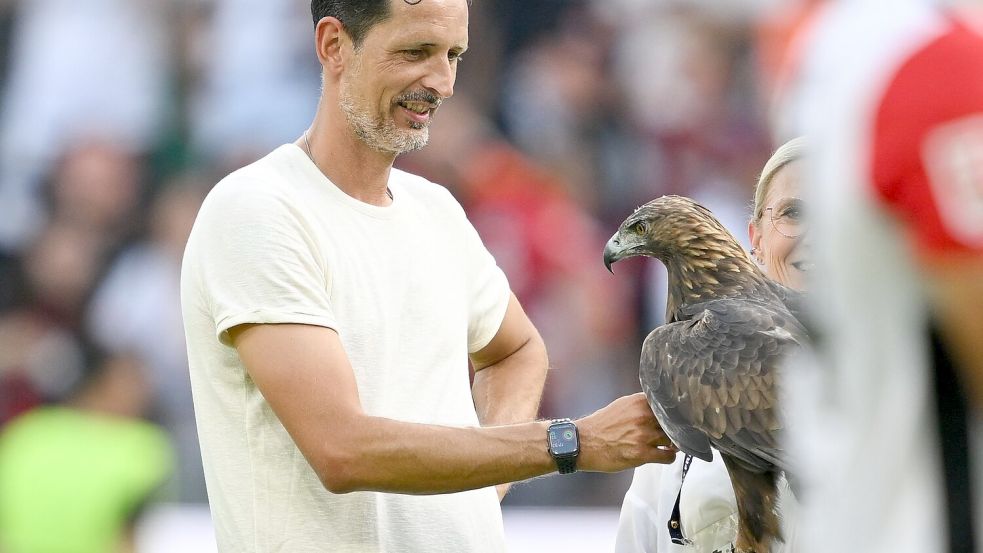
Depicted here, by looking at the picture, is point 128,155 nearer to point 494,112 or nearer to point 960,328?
point 494,112

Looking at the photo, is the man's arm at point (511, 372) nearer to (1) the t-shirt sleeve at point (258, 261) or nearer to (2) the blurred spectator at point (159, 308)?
(1) the t-shirt sleeve at point (258, 261)

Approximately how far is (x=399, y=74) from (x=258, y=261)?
1.91ft

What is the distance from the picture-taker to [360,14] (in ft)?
9.32

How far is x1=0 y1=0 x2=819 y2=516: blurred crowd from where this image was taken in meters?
6.70

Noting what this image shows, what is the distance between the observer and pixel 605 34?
7590 millimetres

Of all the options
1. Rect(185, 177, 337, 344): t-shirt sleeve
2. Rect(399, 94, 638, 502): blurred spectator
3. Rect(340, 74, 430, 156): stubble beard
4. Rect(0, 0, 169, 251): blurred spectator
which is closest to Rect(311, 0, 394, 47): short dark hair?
Rect(340, 74, 430, 156): stubble beard

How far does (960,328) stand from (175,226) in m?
6.42

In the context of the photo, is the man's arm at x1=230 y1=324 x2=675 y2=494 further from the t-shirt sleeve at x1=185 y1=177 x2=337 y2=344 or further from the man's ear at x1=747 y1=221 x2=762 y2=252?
the man's ear at x1=747 y1=221 x2=762 y2=252

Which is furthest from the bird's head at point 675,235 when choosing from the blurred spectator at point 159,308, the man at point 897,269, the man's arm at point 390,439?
the blurred spectator at point 159,308

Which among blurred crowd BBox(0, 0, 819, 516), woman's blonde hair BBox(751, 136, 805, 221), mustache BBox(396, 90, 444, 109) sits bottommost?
woman's blonde hair BBox(751, 136, 805, 221)

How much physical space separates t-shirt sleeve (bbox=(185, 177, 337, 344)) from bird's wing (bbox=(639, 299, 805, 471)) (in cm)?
65

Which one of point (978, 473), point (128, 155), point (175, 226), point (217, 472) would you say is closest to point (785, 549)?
point (217, 472)

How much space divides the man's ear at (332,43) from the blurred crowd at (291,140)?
3.76m

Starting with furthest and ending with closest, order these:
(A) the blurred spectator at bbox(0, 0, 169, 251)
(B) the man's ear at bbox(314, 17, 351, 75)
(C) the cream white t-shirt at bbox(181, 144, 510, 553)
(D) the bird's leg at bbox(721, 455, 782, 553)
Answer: (A) the blurred spectator at bbox(0, 0, 169, 251) → (B) the man's ear at bbox(314, 17, 351, 75) → (C) the cream white t-shirt at bbox(181, 144, 510, 553) → (D) the bird's leg at bbox(721, 455, 782, 553)
